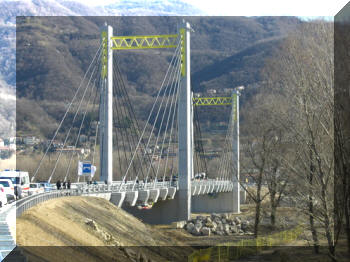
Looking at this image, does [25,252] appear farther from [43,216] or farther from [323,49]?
[323,49]

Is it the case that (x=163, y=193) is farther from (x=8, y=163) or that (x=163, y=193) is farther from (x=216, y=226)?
(x=8, y=163)

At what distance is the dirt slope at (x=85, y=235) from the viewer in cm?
2277

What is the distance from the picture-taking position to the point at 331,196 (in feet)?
97.0

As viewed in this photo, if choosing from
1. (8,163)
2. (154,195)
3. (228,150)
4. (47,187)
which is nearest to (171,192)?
(154,195)

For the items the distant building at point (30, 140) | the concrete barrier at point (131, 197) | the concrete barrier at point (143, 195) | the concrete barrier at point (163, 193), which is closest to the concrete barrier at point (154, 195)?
the concrete barrier at point (163, 193)

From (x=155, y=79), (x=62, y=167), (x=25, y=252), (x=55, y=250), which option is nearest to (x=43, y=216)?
(x=55, y=250)

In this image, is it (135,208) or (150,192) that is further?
(135,208)

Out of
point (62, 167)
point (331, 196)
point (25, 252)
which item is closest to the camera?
point (25, 252)

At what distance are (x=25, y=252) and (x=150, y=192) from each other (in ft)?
89.8

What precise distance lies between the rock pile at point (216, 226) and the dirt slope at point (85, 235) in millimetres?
10434

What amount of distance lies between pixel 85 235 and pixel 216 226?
30033 millimetres

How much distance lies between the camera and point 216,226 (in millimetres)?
56656

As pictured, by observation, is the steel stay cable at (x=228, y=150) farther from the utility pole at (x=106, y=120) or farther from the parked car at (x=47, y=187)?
the parked car at (x=47, y=187)

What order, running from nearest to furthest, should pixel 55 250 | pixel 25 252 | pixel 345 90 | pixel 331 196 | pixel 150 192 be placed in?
pixel 25 252 < pixel 55 250 < pixel 345 90 < pixel 331 196 < pixel 150 192
